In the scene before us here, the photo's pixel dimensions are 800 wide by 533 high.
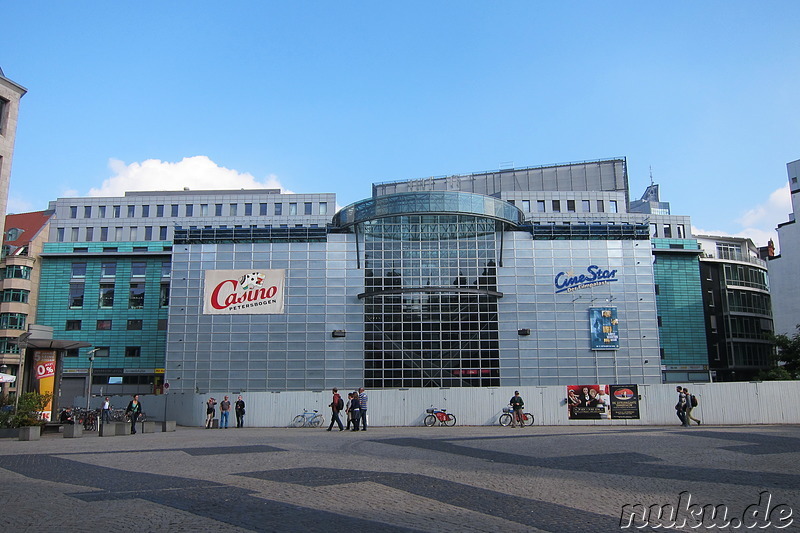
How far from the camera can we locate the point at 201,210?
3145 inches

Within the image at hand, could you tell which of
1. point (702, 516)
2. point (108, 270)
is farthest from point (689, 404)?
point (108, 270)

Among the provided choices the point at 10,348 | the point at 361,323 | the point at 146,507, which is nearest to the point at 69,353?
the point at 10,348

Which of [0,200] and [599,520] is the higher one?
[0,200]

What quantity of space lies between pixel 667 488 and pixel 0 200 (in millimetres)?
35372

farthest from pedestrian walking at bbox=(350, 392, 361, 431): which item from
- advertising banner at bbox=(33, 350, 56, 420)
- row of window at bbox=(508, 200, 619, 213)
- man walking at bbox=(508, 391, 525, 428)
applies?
row of window at bbox=(508, 200, 619, 213)

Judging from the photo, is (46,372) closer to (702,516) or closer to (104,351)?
(702,516)

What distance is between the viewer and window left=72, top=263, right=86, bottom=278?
75.3 m

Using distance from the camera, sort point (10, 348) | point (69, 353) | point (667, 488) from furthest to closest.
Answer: point (69, 353) < point (10, 348) < point (667, 488)

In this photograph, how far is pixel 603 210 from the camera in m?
76.4

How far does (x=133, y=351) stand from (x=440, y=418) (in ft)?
161

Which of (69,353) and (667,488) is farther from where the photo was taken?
(69,353)

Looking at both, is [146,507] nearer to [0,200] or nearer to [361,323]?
[0,200]

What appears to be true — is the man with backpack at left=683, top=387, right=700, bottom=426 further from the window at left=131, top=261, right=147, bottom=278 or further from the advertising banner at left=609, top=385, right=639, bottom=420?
the window at left=131, top=261, right=147, bottom=278

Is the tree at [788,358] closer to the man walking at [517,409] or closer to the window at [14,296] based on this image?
the man walking at [517,409]
